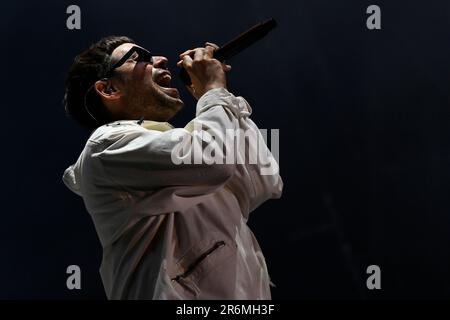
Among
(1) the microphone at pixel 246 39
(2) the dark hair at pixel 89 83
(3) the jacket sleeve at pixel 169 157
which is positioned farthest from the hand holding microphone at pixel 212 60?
(2) the dark hair at pixel 89 83

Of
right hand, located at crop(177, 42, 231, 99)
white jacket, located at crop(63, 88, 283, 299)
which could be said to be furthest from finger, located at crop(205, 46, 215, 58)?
white jacket, located at crop(63, 88, 283, 299)

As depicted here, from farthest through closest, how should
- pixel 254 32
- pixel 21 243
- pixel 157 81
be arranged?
pixel 21 243 → pixel 157 81 → pixel 254 32

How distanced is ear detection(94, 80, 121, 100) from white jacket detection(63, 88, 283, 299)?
0.65ft

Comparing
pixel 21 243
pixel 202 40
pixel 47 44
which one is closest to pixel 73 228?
pixel 21 243

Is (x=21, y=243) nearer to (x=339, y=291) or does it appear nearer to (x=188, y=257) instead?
(x=339, y=291)

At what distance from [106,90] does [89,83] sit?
6 cm

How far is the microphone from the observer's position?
152 cm

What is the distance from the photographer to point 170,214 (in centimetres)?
137

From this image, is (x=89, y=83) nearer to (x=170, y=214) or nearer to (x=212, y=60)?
(x=212, y=60)

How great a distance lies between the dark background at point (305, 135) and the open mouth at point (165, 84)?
101 centimetres

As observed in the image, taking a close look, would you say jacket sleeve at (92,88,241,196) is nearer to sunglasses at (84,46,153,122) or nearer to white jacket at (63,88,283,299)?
white jacket at (63,88,283,299)

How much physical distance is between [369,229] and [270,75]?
74 cm

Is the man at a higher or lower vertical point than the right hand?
lower

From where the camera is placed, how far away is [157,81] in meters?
1.65
